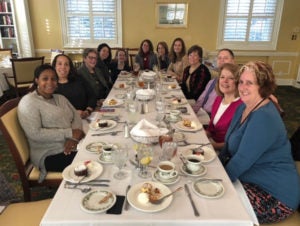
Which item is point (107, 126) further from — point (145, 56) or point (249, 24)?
point (249, 24)

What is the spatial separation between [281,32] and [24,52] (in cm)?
577

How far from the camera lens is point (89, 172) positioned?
128cm

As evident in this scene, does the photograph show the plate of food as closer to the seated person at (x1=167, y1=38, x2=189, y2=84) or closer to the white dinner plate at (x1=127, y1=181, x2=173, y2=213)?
the white dinner plate at (x1=127, y1=181, x2=173, y2=213)

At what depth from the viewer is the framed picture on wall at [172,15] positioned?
18.2ft

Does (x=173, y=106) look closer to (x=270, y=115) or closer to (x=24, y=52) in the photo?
(x=270, y=115)

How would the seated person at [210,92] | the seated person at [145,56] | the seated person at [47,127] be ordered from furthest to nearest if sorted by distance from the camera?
the seated person at [145,56] → the seated person at [210,92] → the seated person at [47,127]

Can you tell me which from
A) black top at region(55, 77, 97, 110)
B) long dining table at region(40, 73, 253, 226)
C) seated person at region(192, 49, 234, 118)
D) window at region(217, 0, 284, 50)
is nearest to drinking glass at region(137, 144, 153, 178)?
long dining table at region(40, 73, 253, 226)

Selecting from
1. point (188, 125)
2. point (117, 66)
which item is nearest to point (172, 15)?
point (117, 66)

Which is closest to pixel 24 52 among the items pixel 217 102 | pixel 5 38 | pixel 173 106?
pixel 5 38

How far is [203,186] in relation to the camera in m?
1.19

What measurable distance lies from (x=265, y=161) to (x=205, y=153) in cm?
33

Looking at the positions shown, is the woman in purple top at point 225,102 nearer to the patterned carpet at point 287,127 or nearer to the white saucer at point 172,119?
the white saucer at point 172,119

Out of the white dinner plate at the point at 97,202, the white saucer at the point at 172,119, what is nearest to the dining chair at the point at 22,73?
the white saucer at the point at 172,119

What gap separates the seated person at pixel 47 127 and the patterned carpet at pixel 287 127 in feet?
1.89
